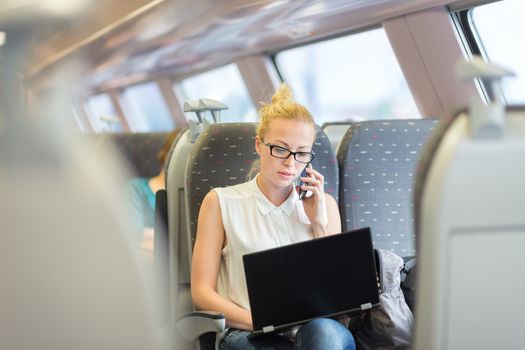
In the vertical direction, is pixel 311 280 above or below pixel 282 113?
below

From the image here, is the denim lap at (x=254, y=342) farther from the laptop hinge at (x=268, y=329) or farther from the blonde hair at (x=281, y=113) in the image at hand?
the blonde hair at (x=281, y=113)

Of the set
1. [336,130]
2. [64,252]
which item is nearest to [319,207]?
[336,130]

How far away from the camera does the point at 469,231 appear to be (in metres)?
0.95

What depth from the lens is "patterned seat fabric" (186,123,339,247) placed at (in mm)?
2318

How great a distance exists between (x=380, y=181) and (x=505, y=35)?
6.51ft

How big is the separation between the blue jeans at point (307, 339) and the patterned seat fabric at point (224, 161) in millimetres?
491

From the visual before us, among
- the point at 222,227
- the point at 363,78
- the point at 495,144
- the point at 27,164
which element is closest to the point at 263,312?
the point at 222,227

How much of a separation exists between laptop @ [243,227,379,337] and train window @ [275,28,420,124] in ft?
16.3

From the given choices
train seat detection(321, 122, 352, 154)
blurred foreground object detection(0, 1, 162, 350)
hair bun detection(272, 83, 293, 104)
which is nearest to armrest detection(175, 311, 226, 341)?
hair bun detection(272, 83, 293, 104)

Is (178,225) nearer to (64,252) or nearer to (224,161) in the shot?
(224,161)

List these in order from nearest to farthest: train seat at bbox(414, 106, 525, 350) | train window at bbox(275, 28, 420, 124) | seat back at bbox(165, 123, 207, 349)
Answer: train seat at bbox(414, 106, 525, 350), seat back at bbox(165, 123, 207, 349), train window at bbox(275, 28, 420, 124)

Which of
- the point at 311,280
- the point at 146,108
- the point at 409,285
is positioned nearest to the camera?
the point at 311,280

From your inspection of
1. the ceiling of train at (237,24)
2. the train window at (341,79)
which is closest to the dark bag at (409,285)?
the ceiling of train at (237,24)

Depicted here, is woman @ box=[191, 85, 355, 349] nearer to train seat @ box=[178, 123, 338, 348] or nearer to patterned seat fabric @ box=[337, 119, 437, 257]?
train seat @ box=[178, 123, 338, 348]
